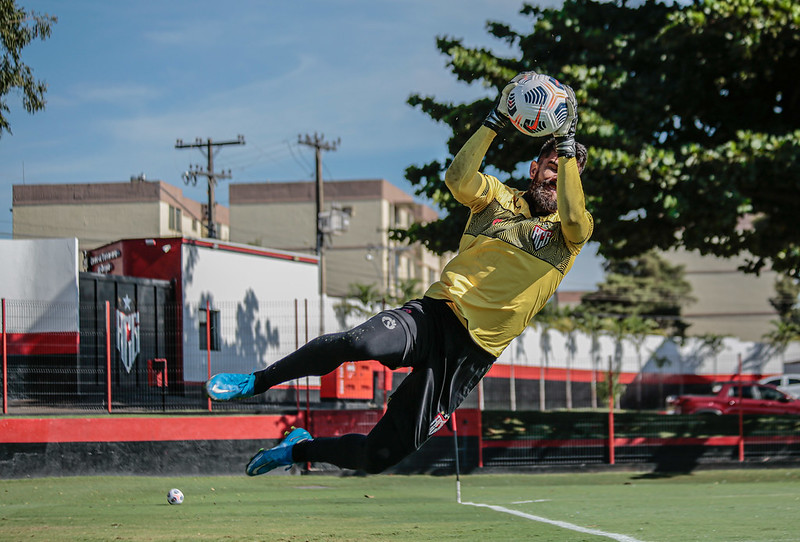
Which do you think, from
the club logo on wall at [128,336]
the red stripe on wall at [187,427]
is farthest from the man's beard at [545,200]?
the club logo on wall at [128,336]

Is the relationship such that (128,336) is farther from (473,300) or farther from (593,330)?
(593,330)

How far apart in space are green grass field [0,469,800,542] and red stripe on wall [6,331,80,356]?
7.12ft

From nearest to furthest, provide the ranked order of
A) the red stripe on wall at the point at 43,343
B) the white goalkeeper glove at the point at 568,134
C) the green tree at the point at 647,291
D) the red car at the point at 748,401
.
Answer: the white goalkeeper glove at the point at 568,134
the red stripe on wall at the point at 43,343
the red car at the point at 748,401
the green tree at the point at 647,291

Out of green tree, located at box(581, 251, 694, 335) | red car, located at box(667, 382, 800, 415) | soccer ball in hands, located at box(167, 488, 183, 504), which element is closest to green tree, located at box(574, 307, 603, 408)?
red car, located at box(667, 382, 800, 415)

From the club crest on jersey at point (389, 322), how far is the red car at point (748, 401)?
2085 centimetres

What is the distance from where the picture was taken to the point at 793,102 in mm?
15930

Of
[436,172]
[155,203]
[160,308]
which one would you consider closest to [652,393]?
[436,172]

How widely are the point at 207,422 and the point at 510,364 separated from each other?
16.3 m

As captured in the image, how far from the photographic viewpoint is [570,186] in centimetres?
458

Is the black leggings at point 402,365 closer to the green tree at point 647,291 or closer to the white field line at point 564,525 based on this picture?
the white field line at point 564,525

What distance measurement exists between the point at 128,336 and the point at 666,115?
10.2m

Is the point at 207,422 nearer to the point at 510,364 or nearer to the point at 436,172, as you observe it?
the point at 436,172

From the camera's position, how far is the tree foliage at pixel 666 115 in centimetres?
1378

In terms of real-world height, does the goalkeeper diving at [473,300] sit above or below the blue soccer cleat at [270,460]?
above
